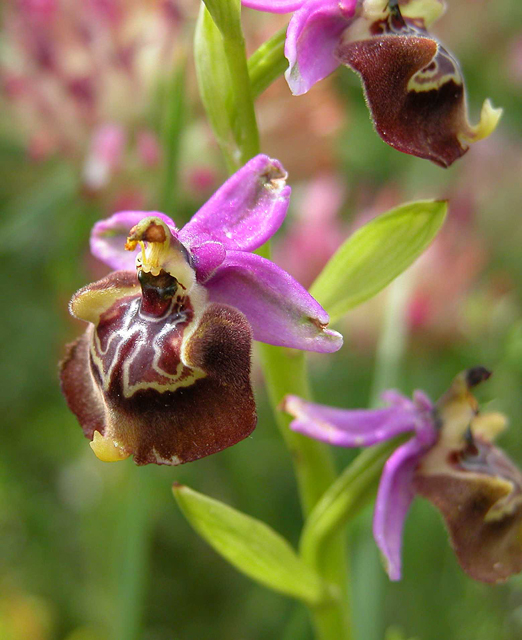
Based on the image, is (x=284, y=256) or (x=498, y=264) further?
(x=498, y=264)

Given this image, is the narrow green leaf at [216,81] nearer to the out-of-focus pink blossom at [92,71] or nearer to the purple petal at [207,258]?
the purple petal at [207,258]

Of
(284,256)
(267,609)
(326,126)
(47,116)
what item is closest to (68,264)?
(47,116)

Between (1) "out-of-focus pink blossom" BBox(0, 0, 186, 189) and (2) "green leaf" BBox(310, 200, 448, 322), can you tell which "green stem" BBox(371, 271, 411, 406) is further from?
(1) "out-of-focus pink blossom" BBox(0, 0, 186, 189)

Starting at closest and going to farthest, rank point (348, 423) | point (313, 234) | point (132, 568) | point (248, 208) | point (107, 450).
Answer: point (107, 450)
point (248, 208)
point (348, 423)
point (132, 568)
point (313, 234)

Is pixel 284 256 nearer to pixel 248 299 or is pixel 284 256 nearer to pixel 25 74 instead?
pixel 25 74

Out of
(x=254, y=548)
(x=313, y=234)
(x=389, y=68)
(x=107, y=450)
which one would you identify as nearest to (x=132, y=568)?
(x=254, y=548)

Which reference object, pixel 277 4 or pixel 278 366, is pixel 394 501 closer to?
pixel 278 366

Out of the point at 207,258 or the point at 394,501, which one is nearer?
the point at 207,258
